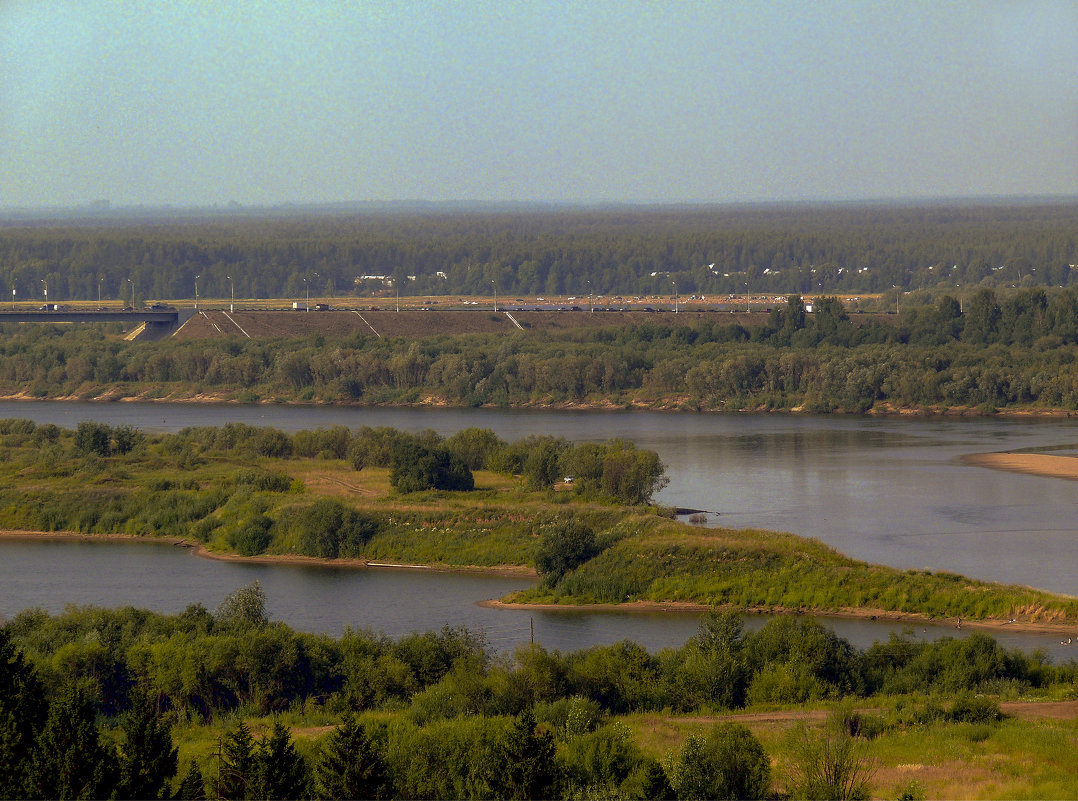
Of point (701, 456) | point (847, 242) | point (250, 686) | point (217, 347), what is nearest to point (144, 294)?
point (217, 347)

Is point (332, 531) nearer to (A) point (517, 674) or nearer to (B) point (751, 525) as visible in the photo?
(B) point (751, 525)

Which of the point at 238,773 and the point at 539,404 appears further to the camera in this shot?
Answer: the point at 539,404

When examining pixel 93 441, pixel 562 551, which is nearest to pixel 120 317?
pixel 93 441

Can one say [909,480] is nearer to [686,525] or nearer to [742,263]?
[686,525]

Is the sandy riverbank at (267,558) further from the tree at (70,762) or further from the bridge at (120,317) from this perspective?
the bridge at (120,317)

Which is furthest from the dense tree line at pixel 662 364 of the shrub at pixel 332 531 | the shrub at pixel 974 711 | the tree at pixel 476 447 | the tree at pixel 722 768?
the tree at pixel 722 768
